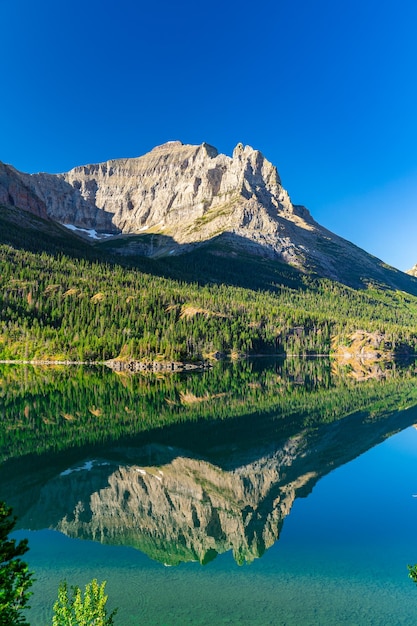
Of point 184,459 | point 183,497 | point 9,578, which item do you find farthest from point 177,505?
point 9,578

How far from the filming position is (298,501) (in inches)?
1358

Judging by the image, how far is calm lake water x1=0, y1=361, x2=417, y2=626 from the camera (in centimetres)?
2108

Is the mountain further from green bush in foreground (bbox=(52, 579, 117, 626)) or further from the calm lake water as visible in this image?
green bush in foreground (bbox=(52, 579, 117, 626))

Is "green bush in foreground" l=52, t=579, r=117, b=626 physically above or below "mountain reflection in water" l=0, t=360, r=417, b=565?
above

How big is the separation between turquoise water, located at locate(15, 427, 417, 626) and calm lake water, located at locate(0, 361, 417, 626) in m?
0.09

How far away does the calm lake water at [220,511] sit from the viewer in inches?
830

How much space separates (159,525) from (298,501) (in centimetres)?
1136

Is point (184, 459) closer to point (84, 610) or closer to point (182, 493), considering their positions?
point (182, 493)

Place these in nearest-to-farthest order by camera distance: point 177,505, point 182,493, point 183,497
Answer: point 177,505 < point 183,497 < point 182,493

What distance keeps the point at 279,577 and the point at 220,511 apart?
942 cm

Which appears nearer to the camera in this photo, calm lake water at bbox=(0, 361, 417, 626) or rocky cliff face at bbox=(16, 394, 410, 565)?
calm lake water at bbox=(0, 361, 417, 626)

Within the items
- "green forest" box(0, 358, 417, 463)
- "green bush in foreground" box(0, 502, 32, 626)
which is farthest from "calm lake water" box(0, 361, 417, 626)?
"green bush in foreground" box(0, 502, 32, 626)

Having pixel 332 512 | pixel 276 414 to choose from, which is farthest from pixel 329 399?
pixel 332 512

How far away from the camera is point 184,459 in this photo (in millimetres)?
45594
